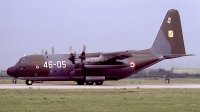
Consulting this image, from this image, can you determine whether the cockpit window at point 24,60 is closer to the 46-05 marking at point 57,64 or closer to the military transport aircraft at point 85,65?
the military transport aircraft at point 85,65

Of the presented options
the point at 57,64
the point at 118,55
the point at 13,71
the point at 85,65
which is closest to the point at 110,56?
the point at 118,55

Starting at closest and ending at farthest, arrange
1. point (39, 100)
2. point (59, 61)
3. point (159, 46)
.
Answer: point (39, 100) < point (59, 61) < point (159, 46)

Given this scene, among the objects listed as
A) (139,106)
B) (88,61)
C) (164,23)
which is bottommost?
(139,106)

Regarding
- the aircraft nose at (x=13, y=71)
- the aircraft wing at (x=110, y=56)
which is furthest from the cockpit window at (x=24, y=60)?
the aircraft wing at (x=110, y=56)

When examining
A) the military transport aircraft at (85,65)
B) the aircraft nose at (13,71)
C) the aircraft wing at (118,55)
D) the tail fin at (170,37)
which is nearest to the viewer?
the aircraft wing at (118,55)

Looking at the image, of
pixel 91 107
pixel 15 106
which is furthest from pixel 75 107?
pixel 15 106

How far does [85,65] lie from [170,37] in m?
10.4

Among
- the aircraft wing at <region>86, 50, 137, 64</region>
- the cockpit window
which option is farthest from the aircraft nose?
the aircraft wing at <region>86, 50, 137, 64</region>

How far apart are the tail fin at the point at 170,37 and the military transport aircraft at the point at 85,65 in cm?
24

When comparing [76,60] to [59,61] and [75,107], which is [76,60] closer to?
[59,61]

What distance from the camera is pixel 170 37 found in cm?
4497

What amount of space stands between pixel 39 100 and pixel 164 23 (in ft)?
82.4

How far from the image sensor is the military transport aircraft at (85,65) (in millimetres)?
41531

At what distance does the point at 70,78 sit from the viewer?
42.2m
